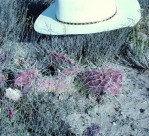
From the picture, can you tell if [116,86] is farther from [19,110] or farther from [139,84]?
[19,110]

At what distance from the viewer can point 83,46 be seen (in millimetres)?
3547

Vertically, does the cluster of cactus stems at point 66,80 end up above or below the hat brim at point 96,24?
below

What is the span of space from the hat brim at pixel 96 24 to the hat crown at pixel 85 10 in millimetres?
47

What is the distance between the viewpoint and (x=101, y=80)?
3.08 metres

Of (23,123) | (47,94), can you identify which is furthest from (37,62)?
(23,123)

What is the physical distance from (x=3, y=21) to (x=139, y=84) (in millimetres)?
1387

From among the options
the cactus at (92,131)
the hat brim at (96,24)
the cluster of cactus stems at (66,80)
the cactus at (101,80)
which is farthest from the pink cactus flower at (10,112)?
the hat brim at (96,24)

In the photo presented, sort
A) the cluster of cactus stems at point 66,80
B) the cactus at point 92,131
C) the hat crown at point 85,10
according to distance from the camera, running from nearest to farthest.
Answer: the cactus at point 92,131, the cluster of cactus stems at point 66,80, the hat crown at point 85,10

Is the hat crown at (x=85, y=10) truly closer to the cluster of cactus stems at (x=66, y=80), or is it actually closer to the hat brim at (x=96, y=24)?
the hat brim at (x=96, y=24)

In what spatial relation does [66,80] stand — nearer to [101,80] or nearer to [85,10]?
[101,80]

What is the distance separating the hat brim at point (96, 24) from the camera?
11.0 ft

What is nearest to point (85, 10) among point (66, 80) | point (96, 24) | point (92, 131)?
point (96, 24)

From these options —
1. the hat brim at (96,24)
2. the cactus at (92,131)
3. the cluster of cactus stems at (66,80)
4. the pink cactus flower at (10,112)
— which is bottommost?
the cactus at (92,131)

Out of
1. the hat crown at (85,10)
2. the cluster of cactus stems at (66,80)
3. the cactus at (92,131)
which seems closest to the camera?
the cactus at (92,131)
